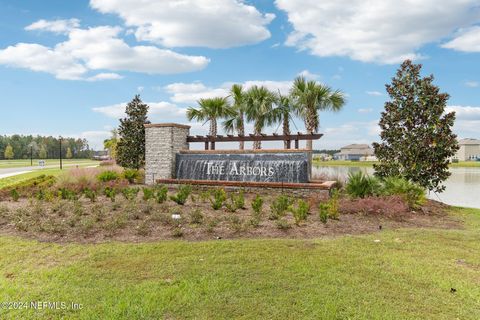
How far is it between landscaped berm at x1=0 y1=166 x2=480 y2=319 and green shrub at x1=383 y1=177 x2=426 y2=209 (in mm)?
964

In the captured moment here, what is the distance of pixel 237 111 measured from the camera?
23.4 metres

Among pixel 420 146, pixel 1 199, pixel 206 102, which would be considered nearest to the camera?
pixel 1 199

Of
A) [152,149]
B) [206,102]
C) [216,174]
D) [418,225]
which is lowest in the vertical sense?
[418,225]

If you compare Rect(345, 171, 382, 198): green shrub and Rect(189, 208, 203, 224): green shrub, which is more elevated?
Rect(345, 171, 382, 198): green shrub

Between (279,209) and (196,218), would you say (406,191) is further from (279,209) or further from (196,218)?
(196,218)

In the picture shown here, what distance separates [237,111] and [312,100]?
16.9 ft

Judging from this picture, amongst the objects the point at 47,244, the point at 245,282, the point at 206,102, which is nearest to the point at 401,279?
the point at 245,282

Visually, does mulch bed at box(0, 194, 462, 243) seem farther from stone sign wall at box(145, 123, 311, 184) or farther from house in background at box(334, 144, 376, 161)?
house in background at box(334, 144, 376, 161)

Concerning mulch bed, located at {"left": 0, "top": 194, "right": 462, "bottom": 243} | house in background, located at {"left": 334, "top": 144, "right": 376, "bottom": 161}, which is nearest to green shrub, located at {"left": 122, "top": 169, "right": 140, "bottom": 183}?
mulch bed, located at {"left": 0, "top": 194, "right": 462, "bottom": 243}

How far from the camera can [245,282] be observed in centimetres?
457

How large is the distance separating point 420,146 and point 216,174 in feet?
25.9

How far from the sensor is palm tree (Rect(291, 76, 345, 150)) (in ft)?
68.6

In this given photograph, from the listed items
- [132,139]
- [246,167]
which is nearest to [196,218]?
[246,167]

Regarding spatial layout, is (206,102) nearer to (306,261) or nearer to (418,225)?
(418,225)
